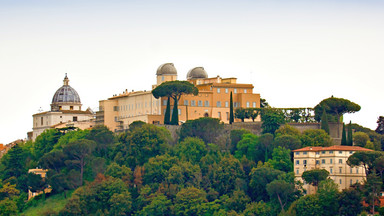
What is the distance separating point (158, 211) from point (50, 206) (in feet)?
36.3

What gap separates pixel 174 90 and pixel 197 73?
8278 millimetres

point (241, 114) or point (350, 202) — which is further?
point (241, 114)

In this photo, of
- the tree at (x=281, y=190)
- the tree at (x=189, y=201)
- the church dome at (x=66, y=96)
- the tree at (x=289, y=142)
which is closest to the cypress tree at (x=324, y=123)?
the tree at (x=289, y=142)

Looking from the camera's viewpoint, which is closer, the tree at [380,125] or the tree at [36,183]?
the tree at [36,183]

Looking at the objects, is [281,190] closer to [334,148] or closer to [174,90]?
[334,148]

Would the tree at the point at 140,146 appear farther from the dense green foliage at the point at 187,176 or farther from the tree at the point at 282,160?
the tree at the point at 282,160

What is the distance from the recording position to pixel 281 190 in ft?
235

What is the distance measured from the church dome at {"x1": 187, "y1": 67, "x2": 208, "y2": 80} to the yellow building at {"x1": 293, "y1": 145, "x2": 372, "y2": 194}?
2117cm

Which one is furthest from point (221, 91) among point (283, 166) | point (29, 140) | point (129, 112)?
point (29, 140)

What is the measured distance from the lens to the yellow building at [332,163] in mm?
72625

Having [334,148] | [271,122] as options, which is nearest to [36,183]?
[271,122]

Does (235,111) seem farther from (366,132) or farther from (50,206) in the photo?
(50,206)

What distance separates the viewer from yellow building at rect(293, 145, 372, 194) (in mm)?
72625

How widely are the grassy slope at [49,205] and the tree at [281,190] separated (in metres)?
18.0
